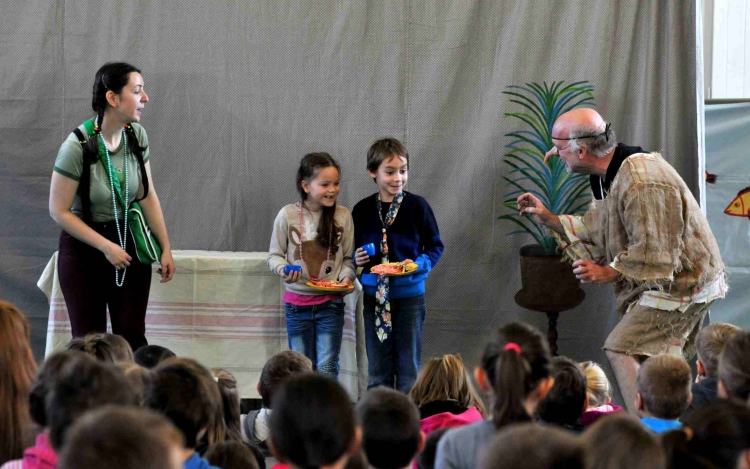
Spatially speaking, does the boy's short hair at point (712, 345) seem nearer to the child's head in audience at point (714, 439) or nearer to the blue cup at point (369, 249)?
the child's head in audience at point (714, 439)

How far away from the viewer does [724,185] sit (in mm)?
5332

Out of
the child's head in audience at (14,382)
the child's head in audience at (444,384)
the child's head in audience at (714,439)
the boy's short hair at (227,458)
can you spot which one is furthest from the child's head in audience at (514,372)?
the child's head in audience at (14,382)

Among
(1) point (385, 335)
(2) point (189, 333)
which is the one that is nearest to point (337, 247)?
(1) point (385, 335)

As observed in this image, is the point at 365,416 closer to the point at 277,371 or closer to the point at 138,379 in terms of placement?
the point at 138,379

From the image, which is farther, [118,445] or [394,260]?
[394,260]

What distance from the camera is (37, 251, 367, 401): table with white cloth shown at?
4.52 m

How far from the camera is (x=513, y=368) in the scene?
2.10m

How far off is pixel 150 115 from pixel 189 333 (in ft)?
4.50

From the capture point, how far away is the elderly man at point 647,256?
362cm

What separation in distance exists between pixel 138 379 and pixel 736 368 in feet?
5.28

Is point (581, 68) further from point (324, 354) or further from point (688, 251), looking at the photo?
point (324, 354)

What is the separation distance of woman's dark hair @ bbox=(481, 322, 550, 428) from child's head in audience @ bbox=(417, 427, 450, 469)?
13.0 inches

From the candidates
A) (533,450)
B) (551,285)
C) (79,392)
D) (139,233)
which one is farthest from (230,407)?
(551,285)

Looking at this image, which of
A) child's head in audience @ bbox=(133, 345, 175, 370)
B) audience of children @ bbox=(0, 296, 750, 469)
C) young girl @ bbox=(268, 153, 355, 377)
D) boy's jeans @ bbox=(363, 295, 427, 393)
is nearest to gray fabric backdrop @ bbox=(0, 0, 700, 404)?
young girl @ bbox=(268, 153, 355, 377)
